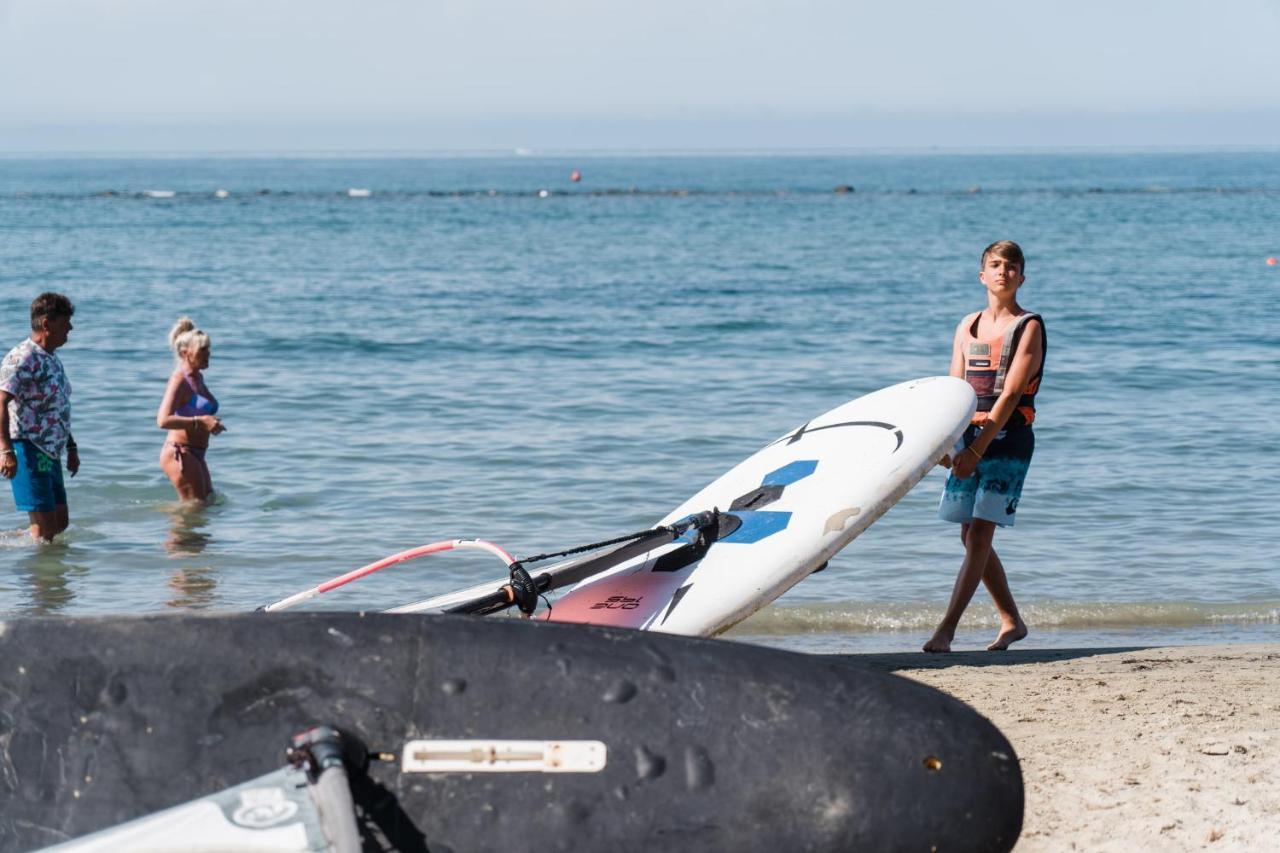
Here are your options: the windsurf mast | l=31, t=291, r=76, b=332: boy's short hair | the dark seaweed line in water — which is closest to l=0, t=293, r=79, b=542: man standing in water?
l=31, t=291, r=76, b=332: boy's short hair

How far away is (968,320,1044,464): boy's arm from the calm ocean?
1678mm

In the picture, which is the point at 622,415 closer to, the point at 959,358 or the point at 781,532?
the point at 959,358

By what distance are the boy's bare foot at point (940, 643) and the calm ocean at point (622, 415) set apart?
588 millimetres

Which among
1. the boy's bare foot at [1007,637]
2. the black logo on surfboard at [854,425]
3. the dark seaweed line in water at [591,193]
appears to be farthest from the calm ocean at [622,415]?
the dark seaweed line in water at [591,193]

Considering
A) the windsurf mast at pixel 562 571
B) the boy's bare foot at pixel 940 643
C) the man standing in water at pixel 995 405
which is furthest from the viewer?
the boy's bare foot at pixel 940 643

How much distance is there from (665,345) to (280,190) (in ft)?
263

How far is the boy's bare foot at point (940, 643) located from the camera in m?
6.61

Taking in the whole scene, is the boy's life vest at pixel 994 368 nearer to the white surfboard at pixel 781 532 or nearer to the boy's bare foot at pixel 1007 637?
the white surfboard at pixel 781 532

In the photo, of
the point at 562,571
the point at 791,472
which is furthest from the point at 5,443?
the point at 791,472

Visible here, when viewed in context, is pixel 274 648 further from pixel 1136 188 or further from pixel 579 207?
pixel 1136 188

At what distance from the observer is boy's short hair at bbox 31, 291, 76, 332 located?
306 inches

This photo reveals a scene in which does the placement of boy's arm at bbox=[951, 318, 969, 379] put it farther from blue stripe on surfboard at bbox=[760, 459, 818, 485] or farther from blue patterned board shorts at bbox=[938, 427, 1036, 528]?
blue stripe on surfboard at bbox=[760, 459, 818, 485]

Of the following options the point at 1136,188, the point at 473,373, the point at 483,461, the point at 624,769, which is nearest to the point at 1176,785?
the point at 624,769

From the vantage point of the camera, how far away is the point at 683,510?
697 cm
